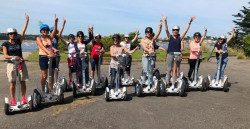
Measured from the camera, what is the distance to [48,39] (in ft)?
20.0

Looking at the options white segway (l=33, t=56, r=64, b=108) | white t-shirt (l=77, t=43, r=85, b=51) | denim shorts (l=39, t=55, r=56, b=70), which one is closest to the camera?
white segway (l=33, t=56, r=64, b=108)

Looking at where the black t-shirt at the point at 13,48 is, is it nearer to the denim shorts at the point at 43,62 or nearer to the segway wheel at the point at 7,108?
the denim shorts at the point at 43,62

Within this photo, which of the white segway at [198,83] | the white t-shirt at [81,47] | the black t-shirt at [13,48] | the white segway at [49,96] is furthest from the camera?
the white segway at [198,83]

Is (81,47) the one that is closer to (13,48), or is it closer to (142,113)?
(13,48)

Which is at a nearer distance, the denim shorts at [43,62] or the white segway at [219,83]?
the denim shorts at [43,62]

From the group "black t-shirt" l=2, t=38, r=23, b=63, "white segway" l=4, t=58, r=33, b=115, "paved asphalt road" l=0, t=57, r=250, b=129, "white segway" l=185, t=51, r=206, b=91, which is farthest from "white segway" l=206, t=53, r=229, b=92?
"black t-shirt" l=2, t=38, r=23, b=63

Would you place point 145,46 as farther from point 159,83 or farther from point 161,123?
point 161,123

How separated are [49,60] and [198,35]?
552cm

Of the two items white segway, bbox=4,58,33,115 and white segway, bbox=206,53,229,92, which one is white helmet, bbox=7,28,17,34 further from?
white segway, bbox=206,53,229,92

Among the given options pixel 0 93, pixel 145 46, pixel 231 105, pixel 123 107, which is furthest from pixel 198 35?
pixel 0 93

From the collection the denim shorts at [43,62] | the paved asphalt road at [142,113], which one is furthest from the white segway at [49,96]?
the denim shorts at [43,62]

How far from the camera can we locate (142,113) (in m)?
5.42

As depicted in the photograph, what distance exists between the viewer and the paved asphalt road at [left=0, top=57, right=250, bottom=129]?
15.4ft

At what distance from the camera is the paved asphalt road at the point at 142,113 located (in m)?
4.71
